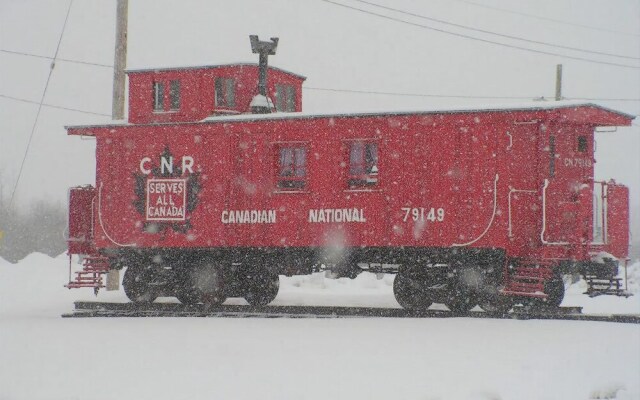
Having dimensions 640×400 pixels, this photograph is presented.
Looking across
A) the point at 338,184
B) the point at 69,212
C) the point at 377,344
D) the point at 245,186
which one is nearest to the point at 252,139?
the point at 245,186

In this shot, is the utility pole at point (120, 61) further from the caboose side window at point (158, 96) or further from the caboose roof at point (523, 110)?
the caboose roof at point (523, 110)

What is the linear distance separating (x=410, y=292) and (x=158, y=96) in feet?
23.1

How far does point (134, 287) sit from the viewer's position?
17141 millimetres

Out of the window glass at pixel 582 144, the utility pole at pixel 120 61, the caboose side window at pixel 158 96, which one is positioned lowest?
the window glass at pixel 582 144

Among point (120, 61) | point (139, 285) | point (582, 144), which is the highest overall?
point (120, 61)

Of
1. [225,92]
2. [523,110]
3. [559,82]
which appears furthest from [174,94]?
[559,82]

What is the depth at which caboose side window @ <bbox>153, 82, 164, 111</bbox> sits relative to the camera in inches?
697

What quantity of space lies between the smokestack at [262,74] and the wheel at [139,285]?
4.14m

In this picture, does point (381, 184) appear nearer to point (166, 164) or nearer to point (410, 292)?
point (410, 292)

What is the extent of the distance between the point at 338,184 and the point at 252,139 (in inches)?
81.5

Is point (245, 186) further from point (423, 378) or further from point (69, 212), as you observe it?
point (423, 378)

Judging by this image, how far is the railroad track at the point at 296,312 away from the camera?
14016 millimetres

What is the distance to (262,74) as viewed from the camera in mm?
17297

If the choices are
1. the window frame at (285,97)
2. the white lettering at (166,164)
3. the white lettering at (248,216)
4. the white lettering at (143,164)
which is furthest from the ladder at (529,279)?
the white lettering at (143,164)
